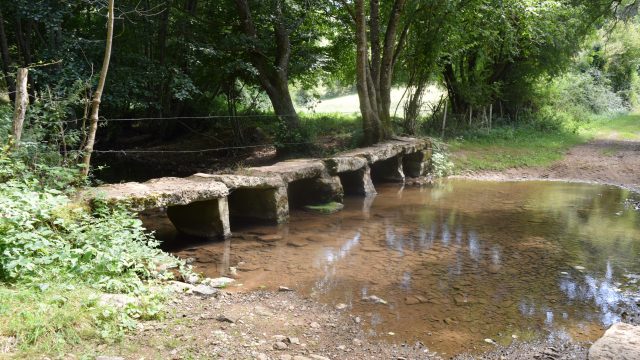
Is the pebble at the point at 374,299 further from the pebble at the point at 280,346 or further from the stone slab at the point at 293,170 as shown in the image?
the stone slab at the point at 293,170

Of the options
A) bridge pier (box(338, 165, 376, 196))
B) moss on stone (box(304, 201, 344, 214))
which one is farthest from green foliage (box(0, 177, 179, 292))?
bridge pier (box(338, 165, 376, 196))

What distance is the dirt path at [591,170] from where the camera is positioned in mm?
14815

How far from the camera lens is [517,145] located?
18.5 metres

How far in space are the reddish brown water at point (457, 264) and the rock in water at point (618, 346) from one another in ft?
1.77

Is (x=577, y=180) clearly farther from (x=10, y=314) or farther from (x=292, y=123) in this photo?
(x=10, y=314)

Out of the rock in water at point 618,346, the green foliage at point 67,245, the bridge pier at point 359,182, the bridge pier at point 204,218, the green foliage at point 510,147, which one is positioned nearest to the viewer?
the rock in water at point 618,346

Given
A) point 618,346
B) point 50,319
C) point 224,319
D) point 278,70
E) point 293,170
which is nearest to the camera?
point 50,319

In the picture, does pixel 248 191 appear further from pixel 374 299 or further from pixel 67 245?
pixel 67 245

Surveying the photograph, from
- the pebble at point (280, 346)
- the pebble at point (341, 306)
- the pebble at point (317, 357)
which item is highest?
the pebble at point (280, 346)

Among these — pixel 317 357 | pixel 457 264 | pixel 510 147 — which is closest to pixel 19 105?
pixel 317 357

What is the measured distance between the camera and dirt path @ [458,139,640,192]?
14815 mm

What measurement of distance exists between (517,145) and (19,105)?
53.8 ft

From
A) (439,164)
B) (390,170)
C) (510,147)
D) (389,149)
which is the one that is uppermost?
(389,149)

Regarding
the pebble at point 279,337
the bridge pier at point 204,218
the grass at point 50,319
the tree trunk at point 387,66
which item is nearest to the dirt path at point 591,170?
the tree trunk at point 387,66
